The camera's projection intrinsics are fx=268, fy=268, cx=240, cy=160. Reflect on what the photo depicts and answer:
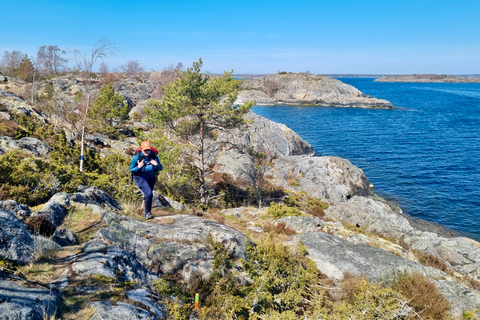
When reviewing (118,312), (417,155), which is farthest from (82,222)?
(417,155)

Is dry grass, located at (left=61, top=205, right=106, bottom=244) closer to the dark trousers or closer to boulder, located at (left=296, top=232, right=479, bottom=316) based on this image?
the dark trousers

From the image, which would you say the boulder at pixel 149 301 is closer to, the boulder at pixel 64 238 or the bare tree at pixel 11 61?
the boulder at pixel 64 238

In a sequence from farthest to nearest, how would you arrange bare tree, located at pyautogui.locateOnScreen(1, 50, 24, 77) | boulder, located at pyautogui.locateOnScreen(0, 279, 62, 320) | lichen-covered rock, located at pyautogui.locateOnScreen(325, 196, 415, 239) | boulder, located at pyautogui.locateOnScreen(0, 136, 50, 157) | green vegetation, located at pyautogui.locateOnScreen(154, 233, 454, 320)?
bare tree, located at pyautogui.locateOnScreen(1, 50, 24, 77) → lichen-covered rock, located at pyautogui.locateOnScreen(325, 196, 415, 239) → boulder, located at pyautogui.locateOnScreen(0, 136, 50, 157) → green vegetation, located at pyautogui.locateOnScreen(154, 233, 454, 320) → boulder, located at pyautogui.locateOnScreen(0, 279, 62, 320)

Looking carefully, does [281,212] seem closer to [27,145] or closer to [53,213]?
[53,213]

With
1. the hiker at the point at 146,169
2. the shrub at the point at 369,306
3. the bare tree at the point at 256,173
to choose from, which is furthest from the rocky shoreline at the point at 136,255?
the bare tree at the point at 256,173

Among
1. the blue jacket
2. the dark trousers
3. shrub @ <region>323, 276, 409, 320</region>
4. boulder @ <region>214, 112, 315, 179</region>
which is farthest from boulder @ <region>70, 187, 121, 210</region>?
boulder @ <region>214, 112, 315, 179</region>

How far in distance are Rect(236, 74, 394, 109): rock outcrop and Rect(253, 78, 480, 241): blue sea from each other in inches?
1408

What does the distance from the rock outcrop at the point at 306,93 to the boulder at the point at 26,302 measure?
110222 millimetres

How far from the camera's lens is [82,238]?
615 cm

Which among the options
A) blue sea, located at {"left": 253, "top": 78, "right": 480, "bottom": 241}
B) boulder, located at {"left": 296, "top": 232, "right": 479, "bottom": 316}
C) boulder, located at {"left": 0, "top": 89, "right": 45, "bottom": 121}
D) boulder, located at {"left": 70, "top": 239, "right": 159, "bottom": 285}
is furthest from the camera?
blue sea, located at {"left": 253, "top": 78, "right": 480, "bottom": 241}

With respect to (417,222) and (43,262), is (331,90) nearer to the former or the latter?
(417,222)

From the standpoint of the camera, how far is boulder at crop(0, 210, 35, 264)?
4.33 m

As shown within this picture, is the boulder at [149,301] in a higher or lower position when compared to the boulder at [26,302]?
lower

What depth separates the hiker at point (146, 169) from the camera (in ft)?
25.5
